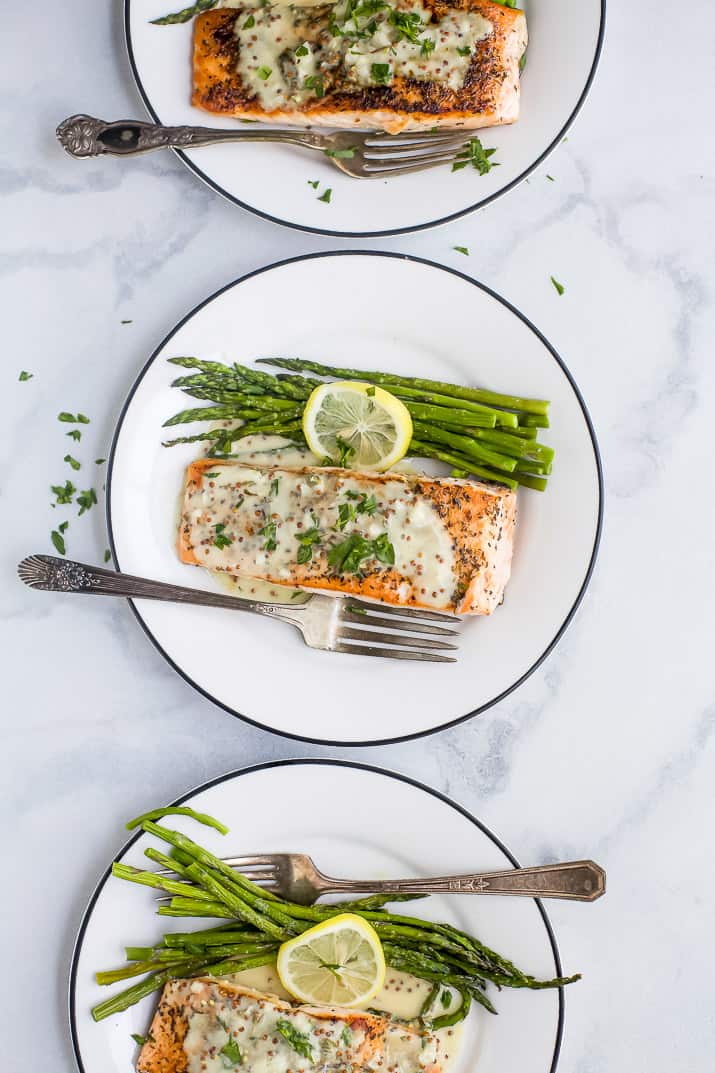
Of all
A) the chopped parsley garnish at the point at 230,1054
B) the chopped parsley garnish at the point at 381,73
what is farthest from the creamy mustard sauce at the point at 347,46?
the chopped parsley garnish at the point at 230,1054

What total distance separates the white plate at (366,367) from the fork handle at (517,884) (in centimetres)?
53

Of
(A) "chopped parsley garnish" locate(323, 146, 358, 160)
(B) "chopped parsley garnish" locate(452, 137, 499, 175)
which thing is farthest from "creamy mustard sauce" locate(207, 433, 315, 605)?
(B) "chopped parsley garnish" locate(452, 137, 499, 175)

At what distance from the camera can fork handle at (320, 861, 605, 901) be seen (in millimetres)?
3455

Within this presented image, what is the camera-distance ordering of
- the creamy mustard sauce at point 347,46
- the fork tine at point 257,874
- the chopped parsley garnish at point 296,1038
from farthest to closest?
the fork tine at point 257,874
the creamy mustard sauce at point 347,46
the chopped parsley garnish at point 296,1038

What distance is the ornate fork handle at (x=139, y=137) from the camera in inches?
140

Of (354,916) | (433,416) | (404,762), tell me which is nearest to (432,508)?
(433,416)

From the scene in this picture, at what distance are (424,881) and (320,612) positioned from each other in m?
1.03

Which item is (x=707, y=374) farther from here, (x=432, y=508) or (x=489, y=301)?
(x=432, y=508)

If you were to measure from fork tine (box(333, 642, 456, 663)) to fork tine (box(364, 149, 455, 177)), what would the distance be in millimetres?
1737

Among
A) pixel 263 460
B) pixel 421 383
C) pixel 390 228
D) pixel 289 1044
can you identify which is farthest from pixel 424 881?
pixel 390 228

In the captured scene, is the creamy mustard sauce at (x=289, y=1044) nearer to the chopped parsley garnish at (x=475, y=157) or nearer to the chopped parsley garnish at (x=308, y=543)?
the chopped parsley garnish at (x=308, y=543)

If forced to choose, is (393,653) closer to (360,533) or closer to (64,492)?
(360,533)

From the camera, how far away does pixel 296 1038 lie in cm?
341

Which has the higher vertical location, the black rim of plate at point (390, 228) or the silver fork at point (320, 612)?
the black rim of plate at point (390, 228)
